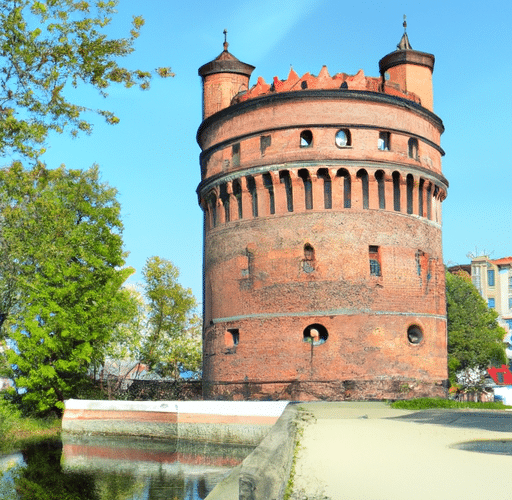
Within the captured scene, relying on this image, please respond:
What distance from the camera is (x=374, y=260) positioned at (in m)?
Answer: 21.3

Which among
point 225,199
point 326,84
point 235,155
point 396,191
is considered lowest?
point 396,191

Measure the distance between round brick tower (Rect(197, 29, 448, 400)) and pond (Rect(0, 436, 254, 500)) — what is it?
3.94 metres

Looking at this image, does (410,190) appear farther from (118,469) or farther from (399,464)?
(399,464)

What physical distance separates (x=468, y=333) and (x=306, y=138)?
67.4 ft

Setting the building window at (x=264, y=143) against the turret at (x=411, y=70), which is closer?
the building window at (x=264, y=143)

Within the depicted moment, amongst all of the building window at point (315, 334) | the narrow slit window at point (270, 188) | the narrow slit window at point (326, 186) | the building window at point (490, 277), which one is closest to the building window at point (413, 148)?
the narrow slit window at point (326, 186)

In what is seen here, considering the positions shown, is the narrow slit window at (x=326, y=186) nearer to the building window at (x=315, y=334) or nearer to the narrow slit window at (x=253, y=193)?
the narrow slit window at (x=253, y=193)

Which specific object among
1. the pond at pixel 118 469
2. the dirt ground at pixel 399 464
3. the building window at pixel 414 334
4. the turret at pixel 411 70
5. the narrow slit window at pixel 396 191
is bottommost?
the pond at pixel 118 469

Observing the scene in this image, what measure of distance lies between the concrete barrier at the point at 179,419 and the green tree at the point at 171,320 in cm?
1313

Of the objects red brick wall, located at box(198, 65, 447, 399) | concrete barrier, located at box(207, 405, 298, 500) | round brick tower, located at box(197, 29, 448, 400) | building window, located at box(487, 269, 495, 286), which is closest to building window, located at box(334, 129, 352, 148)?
round brick tower, located at box(197, 29, 448, 400)

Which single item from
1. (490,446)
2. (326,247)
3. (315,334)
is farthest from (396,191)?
(490,446)

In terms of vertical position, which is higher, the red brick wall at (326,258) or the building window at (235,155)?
the building window at (235,155)

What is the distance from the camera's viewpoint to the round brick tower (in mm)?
20578

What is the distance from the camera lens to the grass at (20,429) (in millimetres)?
19486
